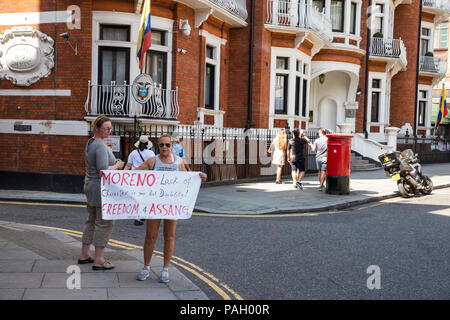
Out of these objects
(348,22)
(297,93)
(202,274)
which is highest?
(348,22)

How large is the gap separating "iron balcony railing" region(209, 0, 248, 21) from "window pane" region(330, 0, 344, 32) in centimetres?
666

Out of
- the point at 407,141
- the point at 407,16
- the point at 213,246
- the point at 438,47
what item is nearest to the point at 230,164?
the point at 213,246

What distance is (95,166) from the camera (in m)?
5.81

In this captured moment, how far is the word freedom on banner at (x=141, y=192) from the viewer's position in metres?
5.46

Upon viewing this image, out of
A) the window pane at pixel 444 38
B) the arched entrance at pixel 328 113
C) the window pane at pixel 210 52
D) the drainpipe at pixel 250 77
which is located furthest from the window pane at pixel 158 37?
the window pane at pixel 444 38

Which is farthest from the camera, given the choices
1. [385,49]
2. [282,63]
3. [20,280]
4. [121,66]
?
[385,49]

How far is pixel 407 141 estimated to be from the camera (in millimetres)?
26000

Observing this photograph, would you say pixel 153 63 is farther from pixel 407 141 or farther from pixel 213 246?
pixel 407 141

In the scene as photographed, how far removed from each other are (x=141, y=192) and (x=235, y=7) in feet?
44.6

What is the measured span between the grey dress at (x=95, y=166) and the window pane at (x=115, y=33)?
895cm

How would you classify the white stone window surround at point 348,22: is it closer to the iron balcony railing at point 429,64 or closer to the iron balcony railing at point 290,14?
the iron balcony railing at point 290,14

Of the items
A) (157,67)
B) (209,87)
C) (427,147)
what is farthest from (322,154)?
(427,147)

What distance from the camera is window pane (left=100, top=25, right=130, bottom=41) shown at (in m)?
14.0

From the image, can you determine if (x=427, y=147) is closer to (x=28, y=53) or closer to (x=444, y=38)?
(x=444, y=38)
